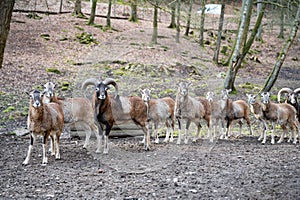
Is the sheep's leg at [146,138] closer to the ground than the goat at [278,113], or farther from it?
closer to the ground

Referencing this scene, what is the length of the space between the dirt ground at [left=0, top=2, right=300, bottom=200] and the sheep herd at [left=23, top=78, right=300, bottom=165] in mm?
725

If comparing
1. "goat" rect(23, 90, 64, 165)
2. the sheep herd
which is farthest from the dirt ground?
the sheep herd

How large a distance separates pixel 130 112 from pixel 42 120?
3061 millimetres

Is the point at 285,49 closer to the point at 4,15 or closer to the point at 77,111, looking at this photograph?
the point at 77,111

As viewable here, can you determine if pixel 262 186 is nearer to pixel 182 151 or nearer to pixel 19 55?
pixel 182 151

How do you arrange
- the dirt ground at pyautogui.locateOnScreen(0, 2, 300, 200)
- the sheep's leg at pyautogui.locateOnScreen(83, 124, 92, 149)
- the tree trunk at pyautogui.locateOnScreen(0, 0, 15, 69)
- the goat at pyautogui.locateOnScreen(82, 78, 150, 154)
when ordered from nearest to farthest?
1. the dirt ground at pyautogui.locateOnScreen(0, 2, 300, 200)
2. the tree trunk at pyautogui.locateOnScreen(0, 0, 15, 69)
3. the goat at pyautogui.locateOnScreen(82, 78, 150, 154)
4. the sheep's leg at pyautogui.locateOnScreen(83, 124, 92, 149)

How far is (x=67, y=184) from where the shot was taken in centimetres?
862

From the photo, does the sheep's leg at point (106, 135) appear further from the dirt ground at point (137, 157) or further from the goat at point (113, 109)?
the dirt ground at point (137, 157)

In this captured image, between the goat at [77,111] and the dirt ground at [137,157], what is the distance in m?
0.68

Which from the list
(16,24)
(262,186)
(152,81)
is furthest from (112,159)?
(16,24)

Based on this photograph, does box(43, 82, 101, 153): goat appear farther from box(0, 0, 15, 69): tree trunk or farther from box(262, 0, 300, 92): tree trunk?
box(262, 0, 300, 92): tree trunk

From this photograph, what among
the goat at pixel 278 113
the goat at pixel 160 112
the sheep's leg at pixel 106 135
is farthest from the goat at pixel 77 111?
the goat at pixel 278 113

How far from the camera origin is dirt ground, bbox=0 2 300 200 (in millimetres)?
8188

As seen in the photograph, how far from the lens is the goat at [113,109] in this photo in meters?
11.9
